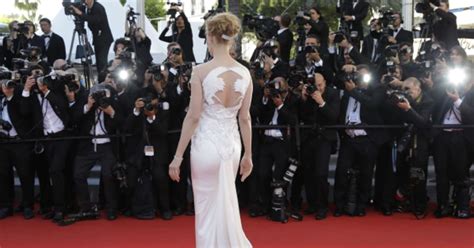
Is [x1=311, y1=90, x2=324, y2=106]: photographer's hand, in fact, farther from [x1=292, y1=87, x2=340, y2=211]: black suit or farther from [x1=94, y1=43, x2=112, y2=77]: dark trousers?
[x1=94, y1=43, x2=112, y2=77]: dark trousers

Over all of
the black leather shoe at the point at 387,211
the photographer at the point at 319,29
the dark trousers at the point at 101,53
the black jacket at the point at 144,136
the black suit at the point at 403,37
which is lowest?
the black leather shoe at the point at 387,211

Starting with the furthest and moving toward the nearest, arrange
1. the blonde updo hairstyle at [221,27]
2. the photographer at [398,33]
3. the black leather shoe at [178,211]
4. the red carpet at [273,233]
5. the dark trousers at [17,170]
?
the photographer at [398,33]
the dark trousers at [17,170]
the black leather shoe at [178,211]
the red carpet at [273,233]
the blonde updo hairstyle at [221,27]

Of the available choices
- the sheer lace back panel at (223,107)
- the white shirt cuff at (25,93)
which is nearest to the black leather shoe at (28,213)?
the white shirt cuff at (25,93)

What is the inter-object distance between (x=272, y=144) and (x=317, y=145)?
469 mm

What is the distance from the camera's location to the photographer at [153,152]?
683 cm

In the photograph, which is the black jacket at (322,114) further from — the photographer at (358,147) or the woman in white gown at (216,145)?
the woman in white gown at (216,145)

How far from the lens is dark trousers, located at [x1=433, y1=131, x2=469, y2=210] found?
6789 mm

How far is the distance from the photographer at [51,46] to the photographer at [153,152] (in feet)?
11.0

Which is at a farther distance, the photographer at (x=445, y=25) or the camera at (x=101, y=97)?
the photographer at (x=445, y=25)

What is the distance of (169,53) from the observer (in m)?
7.56

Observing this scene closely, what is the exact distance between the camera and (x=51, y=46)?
384 inches

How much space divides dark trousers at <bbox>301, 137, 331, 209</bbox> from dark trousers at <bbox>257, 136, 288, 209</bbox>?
0.23 metres

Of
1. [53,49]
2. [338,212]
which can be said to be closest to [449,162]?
[338,212]

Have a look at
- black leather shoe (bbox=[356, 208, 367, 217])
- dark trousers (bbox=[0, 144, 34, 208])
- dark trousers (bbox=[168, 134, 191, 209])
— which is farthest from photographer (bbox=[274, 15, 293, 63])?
dark trousers (bbox=[0, 144, 34, 208])
